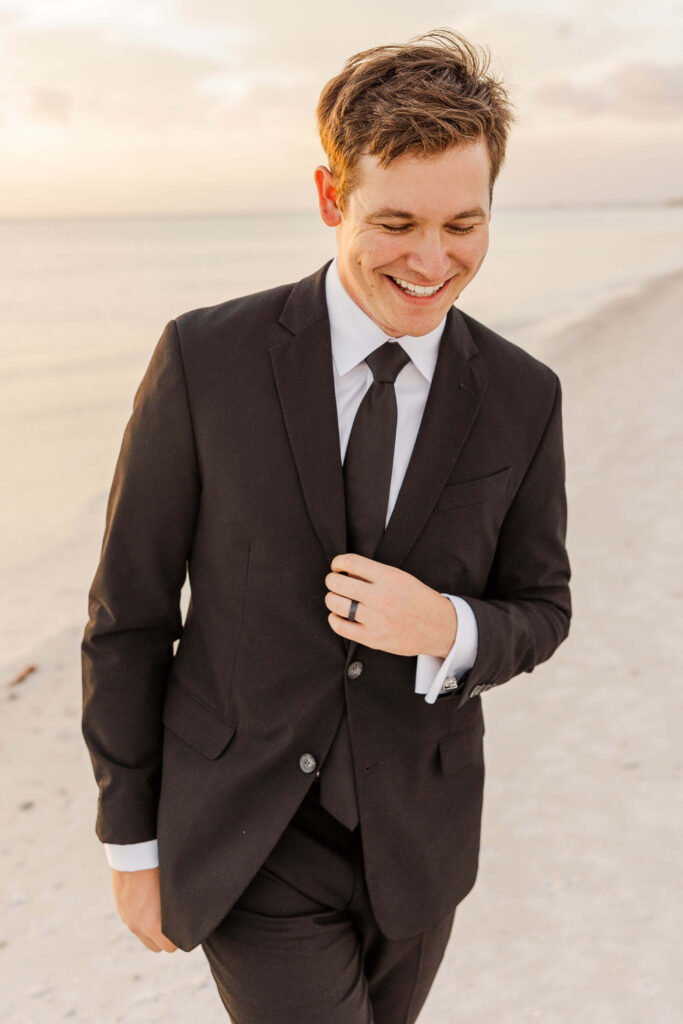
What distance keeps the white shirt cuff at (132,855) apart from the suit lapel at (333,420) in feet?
2.03

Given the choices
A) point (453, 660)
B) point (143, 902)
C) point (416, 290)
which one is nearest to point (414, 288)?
point (416, 290)

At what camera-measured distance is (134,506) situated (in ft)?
5.65

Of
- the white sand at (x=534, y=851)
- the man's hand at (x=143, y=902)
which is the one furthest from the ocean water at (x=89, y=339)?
the man's hand at (x=143, y=902)

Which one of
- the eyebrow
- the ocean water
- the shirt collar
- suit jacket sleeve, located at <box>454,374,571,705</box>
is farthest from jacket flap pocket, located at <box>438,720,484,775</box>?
the ocean water

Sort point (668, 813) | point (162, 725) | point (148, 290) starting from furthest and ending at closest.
Answer: point (148, 290)
point (668, 813)
point (162, 725)

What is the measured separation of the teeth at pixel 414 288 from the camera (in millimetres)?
1644

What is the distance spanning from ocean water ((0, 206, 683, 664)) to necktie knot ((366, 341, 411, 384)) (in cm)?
414

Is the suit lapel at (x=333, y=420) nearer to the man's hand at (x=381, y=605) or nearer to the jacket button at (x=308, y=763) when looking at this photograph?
the man's hand at (x=381, y=605)

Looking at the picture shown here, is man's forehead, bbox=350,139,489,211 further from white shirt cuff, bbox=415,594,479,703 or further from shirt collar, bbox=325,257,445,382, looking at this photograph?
white shirt cuff, bbox=415,594,479,703

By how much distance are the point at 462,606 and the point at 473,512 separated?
19cm

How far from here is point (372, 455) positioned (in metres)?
1.75

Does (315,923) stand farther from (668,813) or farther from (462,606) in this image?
(668,813)

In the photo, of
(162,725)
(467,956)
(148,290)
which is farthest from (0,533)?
(148,290)

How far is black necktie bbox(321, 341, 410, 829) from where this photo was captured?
68.7 inches
